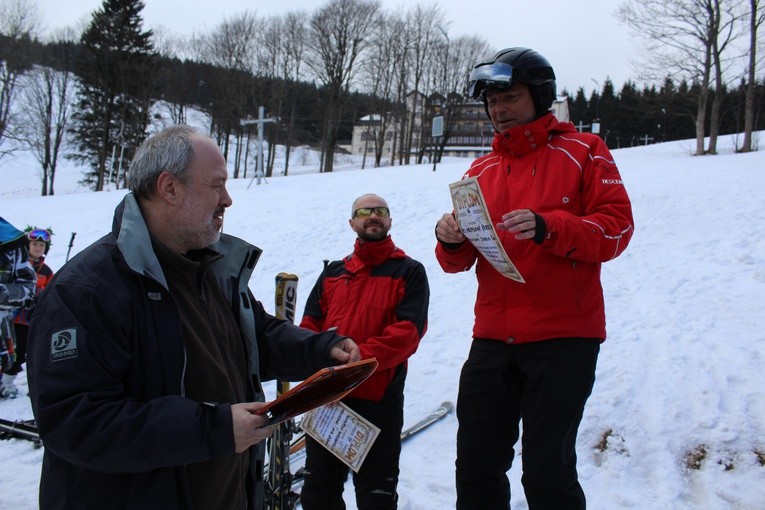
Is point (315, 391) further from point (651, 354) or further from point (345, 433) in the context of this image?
point (651, 354)

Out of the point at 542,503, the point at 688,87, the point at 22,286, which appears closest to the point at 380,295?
the point at 542,503

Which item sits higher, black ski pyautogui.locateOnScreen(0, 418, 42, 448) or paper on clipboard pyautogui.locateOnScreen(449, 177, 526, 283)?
paper on clipboard pyautogui.locateOnScreen(449, 177, 526, 283)

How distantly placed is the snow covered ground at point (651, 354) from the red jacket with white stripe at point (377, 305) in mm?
882

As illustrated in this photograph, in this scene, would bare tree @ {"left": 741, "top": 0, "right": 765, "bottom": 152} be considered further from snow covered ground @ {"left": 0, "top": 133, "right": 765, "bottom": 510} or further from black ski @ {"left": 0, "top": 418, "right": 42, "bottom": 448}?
black ski @ {"left": 0, "top": 418, "right": 42, "bottom": 448}

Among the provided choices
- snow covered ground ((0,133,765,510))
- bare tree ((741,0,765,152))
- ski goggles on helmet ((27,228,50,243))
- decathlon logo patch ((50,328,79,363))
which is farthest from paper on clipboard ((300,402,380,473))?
bare tree ((741,0,765,152))

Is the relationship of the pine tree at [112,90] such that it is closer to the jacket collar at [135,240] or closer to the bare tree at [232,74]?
the bare tree at [232,74]

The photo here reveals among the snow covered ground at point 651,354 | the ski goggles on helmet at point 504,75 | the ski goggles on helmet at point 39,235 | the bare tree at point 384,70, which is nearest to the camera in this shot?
the ski goggles on helmet at point 504,75

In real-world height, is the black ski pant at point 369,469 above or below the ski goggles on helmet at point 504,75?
below

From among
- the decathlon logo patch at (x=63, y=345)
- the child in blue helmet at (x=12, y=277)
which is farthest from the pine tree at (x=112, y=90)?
the decathlon logo patch at (x=63, y=345)

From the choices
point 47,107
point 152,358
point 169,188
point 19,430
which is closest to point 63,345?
point 152,358

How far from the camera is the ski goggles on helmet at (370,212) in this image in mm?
3656

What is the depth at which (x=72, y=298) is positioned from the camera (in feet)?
5.24

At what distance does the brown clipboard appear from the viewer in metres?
1.63

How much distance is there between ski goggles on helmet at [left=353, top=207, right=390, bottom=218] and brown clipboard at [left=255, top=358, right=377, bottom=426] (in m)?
1.83
